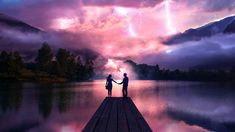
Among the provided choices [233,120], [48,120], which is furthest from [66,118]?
[233,120]

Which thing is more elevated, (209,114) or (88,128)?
(88,128)

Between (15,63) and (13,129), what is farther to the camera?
(15,63)

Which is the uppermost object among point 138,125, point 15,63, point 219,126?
point 15,63

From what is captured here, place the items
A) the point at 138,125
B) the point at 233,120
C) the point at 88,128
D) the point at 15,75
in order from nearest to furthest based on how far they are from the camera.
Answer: the point at 88,128
the point at 138,125
the point at 233,120
the point at 15,75

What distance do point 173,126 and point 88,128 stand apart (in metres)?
27.0

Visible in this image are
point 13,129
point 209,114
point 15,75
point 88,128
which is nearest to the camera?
point 88,128

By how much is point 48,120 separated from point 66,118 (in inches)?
114

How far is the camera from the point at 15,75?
193375mm

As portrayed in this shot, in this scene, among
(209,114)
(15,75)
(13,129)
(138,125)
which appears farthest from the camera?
(15,75)

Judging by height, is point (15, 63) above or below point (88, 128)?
above

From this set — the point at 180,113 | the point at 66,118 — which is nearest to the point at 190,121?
the point at 180,113

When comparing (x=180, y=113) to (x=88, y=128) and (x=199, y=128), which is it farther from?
(x=88, y=128)

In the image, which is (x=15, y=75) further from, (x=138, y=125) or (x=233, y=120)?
(x=138, y=125)

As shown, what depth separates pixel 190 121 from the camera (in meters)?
47.3
